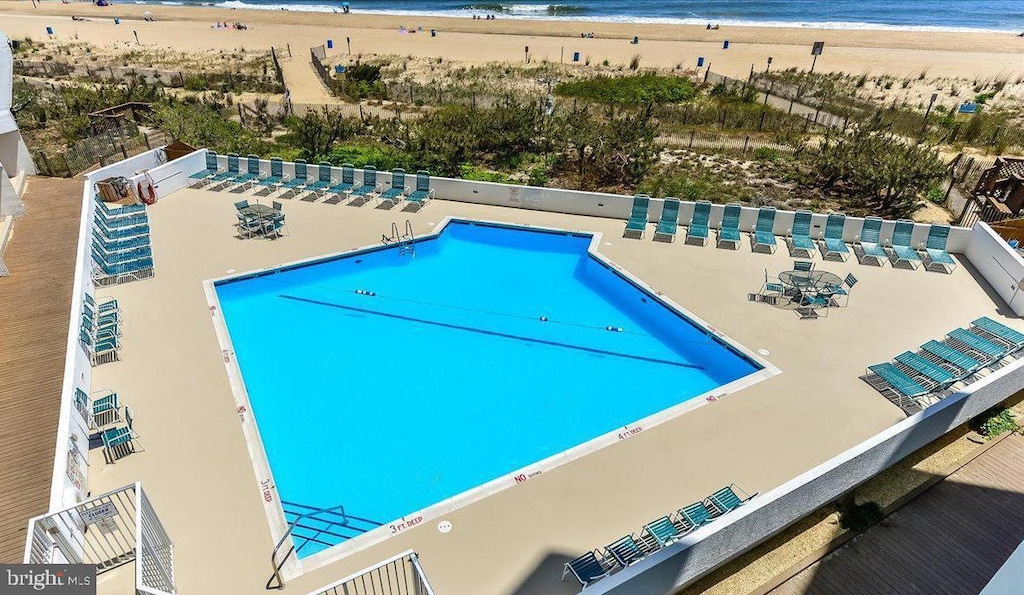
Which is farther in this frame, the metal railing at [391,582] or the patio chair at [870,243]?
the patio chair at [870,243]

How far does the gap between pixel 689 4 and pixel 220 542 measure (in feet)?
291

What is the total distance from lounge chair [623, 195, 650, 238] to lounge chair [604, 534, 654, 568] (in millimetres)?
10182

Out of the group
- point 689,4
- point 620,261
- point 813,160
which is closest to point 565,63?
point 813,160

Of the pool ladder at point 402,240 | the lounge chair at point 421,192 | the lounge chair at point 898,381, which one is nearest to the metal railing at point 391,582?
the lounge chair at point 898,381

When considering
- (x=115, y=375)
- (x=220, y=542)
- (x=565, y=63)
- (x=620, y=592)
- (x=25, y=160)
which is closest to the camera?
(x=620, y=592)

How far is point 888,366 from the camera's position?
10.6 meters

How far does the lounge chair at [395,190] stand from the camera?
1808cm

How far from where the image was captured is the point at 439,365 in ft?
39.5

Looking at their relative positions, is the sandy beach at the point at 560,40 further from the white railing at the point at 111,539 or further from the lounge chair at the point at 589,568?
the white railing at the point at 111,539

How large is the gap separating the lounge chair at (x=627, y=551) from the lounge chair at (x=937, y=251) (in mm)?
12049

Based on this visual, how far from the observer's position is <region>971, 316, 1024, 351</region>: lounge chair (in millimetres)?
10671

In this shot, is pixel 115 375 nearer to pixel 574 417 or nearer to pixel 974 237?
pixel 574 417

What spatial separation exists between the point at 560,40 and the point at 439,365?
48.4 m

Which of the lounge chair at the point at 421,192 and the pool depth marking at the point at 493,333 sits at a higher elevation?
the lounge chair at the point at 421,192
